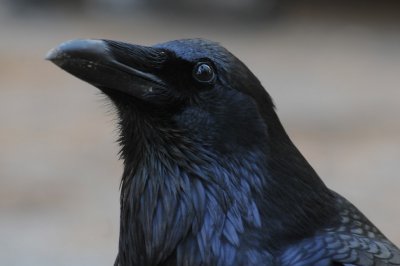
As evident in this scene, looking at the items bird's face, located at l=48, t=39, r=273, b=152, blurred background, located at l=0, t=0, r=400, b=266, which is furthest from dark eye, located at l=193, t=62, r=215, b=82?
blurred background, located at l=0, t=0, r=400, b=266

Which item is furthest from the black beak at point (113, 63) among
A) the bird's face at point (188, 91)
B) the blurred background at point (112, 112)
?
the blurred background at point (112, 112)

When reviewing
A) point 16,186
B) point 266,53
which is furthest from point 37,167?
point 266,53

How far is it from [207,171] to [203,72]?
0.28 m

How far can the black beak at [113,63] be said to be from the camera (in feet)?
7.99

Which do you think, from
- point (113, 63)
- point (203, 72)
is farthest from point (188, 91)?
point (113, 63)

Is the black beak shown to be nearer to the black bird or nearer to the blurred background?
the black bird

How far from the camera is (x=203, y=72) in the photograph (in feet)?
8.41

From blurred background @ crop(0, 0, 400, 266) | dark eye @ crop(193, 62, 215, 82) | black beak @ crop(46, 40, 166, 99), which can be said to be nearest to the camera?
black beak @ crop(46, 40, 166, 99)

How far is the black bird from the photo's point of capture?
2520mm

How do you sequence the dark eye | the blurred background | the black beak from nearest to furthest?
the black beak
the dark eye
the blurred background

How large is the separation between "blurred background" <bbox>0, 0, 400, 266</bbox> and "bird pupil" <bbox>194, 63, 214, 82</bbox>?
12.3 inches

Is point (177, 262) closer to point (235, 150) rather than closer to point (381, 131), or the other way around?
point (235, 150)

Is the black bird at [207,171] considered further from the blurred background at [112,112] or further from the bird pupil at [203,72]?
the blurred background at [112,112]

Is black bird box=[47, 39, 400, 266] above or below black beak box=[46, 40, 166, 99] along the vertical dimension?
below
